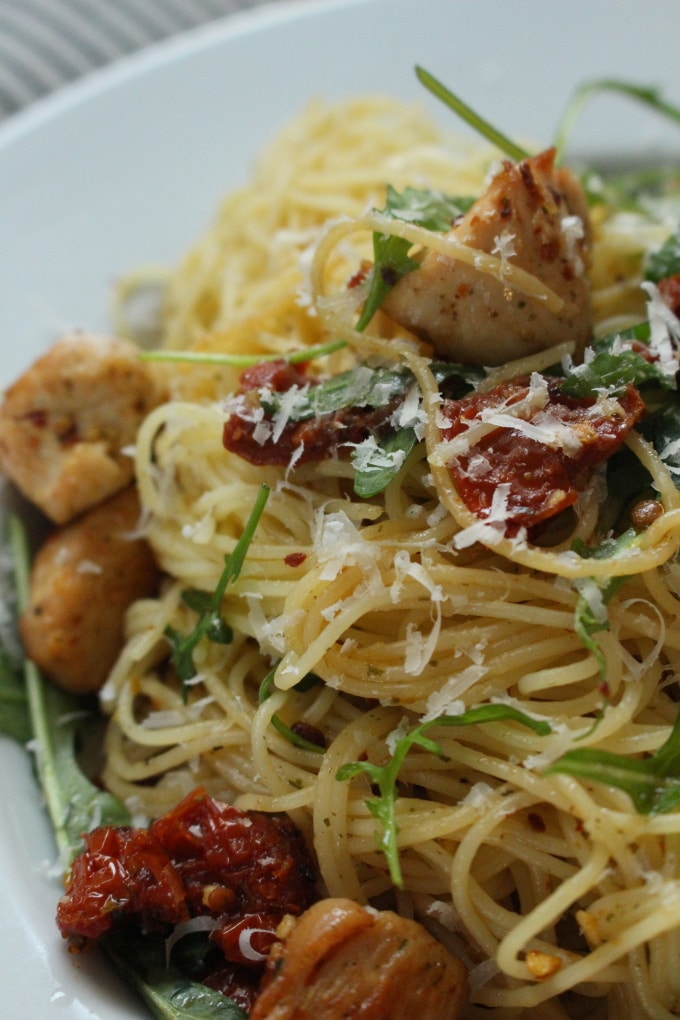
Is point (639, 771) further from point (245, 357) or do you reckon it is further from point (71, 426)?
point (71, 426)

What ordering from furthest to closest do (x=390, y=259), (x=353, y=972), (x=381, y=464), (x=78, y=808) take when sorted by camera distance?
(x=78, y=808)
(x=390, y=259)
(x=381, y=464)
(x=353, y=972)

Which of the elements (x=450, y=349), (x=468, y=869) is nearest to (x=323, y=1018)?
(x=468, y=869)

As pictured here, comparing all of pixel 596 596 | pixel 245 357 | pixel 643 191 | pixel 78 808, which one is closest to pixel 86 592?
pixel 78 808

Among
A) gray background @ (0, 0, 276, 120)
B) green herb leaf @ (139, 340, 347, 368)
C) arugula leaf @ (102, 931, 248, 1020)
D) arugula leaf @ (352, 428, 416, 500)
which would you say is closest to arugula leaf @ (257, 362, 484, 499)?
arugula leaf @ (352, 428, 416, 500)

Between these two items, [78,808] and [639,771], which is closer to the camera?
[639,771]

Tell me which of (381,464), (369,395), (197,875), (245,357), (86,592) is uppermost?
(245,357)

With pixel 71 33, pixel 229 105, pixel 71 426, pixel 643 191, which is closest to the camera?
pixel 71 426

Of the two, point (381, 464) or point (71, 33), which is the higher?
point (71, 33)
